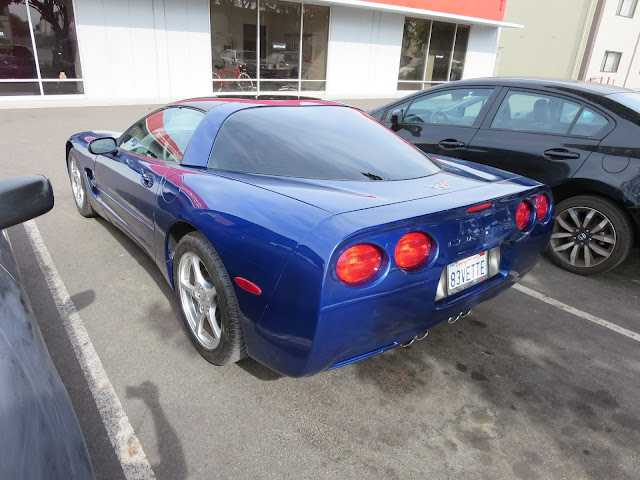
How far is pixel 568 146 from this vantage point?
13.1 feet

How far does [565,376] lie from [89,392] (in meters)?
2.63

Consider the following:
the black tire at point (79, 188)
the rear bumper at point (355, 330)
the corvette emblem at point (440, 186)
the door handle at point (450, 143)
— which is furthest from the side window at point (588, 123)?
the black tire at point (79, 188)

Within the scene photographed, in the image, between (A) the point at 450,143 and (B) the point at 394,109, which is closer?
(A) the point at 450,143

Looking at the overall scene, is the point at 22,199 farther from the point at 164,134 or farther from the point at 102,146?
the point at 102,146

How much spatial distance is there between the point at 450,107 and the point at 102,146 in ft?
11.2

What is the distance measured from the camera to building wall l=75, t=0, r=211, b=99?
486 inches

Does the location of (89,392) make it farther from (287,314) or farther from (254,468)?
(287,314)

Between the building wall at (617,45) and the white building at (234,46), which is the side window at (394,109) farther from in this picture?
the building wall at (617,45)

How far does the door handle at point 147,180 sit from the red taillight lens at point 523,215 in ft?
7.44

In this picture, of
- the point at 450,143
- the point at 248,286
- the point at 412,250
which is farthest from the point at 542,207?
the point at 450,143

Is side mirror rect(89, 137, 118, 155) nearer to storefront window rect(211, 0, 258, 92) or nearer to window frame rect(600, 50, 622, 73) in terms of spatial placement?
storefront window rect(211, 0, 258, 92)

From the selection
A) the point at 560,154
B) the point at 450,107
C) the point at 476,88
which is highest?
the point at 476,88

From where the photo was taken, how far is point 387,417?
7.57 feet

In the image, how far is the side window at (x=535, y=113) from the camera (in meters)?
4.12
